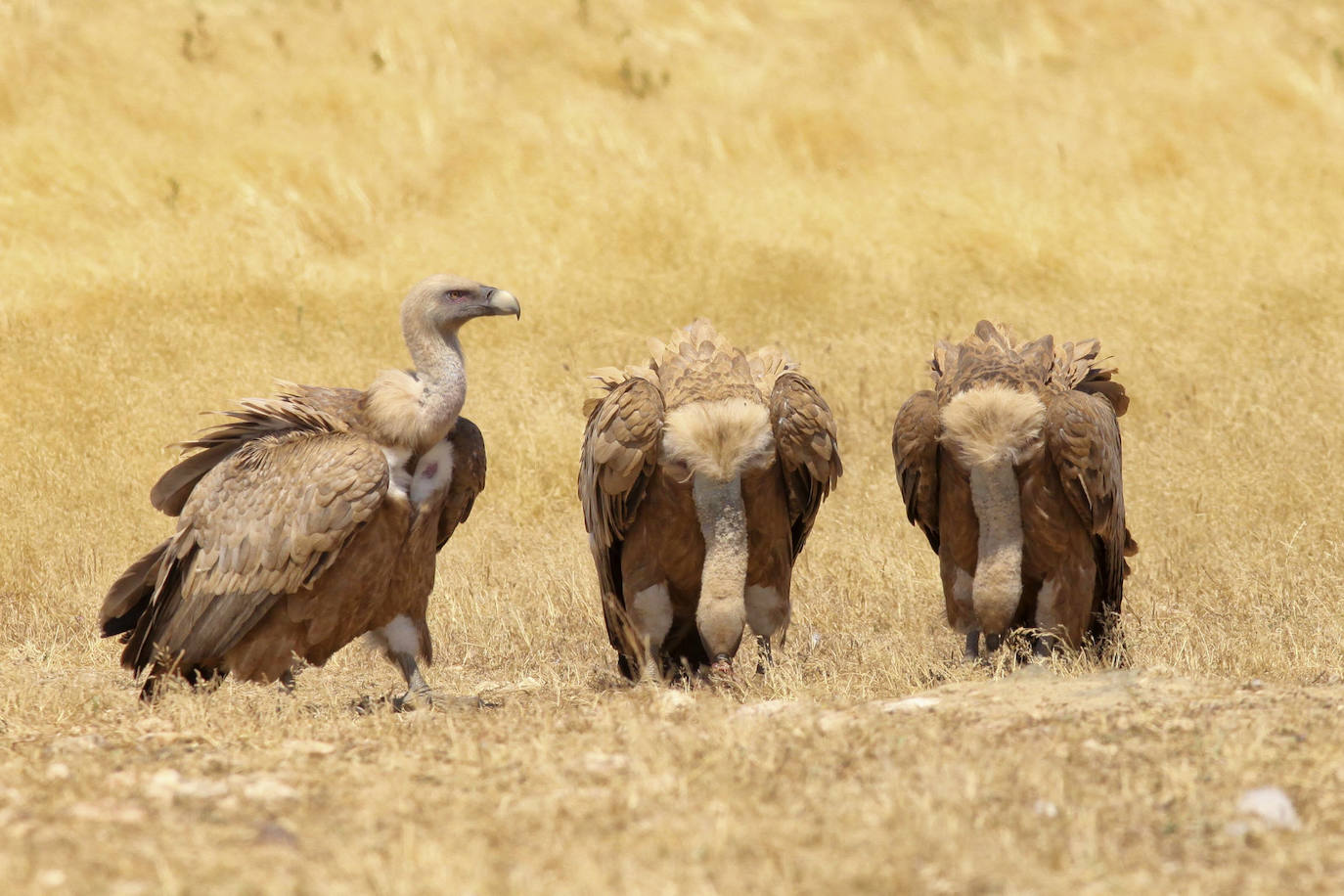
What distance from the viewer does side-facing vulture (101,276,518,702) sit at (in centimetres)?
732

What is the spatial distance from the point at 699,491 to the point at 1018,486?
1594 mm

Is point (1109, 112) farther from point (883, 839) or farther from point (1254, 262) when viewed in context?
point (883, 839)

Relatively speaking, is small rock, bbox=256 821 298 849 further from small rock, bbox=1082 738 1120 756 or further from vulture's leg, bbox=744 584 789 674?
vulture's leg, bbox=744 584 789 674

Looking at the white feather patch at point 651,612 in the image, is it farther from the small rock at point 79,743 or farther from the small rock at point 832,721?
the small rock at point 79,743

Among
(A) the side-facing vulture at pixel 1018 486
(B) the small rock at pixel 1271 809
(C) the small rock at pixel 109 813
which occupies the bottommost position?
(C) the small rock at pixel 109 813

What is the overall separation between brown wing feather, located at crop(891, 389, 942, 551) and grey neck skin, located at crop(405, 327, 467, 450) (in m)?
2.27

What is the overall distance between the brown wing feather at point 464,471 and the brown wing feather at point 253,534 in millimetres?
487

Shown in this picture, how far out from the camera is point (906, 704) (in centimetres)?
655

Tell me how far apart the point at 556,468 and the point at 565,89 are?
6.57 meters

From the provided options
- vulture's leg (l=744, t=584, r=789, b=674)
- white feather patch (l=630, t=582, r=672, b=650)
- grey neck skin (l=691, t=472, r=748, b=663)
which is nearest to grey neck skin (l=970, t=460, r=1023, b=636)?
vulture's leg (l=744, t=584, r=789, b=674)

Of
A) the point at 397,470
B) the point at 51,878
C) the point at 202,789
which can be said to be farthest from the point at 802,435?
the point at 51,878

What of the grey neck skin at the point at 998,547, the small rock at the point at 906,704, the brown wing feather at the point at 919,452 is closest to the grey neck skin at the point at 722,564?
the small rock at the point at 906,704

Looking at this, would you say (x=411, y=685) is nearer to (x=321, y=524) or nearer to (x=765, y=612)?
(x=321, y=524)

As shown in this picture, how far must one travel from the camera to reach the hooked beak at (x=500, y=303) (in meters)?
7.62
